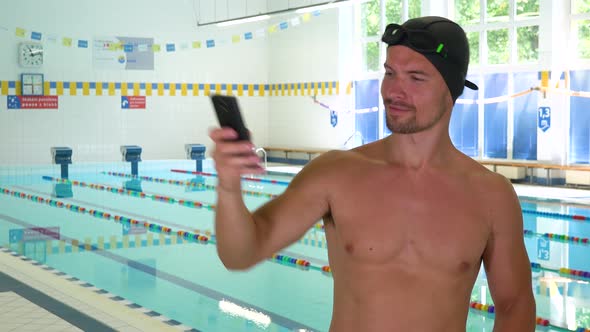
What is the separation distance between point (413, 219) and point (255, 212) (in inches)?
14.3

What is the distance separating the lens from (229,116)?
1521mm

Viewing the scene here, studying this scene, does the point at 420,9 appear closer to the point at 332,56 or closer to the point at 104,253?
the point at 332,56

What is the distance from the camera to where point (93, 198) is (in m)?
13.4

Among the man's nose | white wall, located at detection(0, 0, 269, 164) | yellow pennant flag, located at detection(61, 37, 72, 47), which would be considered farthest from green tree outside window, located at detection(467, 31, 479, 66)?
the man's nose

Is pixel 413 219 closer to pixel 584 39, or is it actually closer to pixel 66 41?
pixel 584 39

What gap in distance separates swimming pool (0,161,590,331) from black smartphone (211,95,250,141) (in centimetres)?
425

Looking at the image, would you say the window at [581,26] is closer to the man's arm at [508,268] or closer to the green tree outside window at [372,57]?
the green tree outside window at [372,57]

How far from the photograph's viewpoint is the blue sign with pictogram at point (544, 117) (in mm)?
15009

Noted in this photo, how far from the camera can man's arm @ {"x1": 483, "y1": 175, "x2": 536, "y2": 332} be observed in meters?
1.95

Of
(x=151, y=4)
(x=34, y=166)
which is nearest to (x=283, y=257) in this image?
(x=34, y=166)

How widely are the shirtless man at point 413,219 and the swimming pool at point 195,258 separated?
3776 mm

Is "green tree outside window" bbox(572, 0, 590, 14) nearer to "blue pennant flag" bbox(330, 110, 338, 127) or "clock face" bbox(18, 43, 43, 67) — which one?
"blue pennant flag" bbox(330, 110, 338, 127)

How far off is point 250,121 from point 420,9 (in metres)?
6.10

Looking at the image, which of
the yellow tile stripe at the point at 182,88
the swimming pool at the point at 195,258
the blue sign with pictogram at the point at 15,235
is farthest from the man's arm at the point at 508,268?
the yellow tile stripe at the point at 182,88
